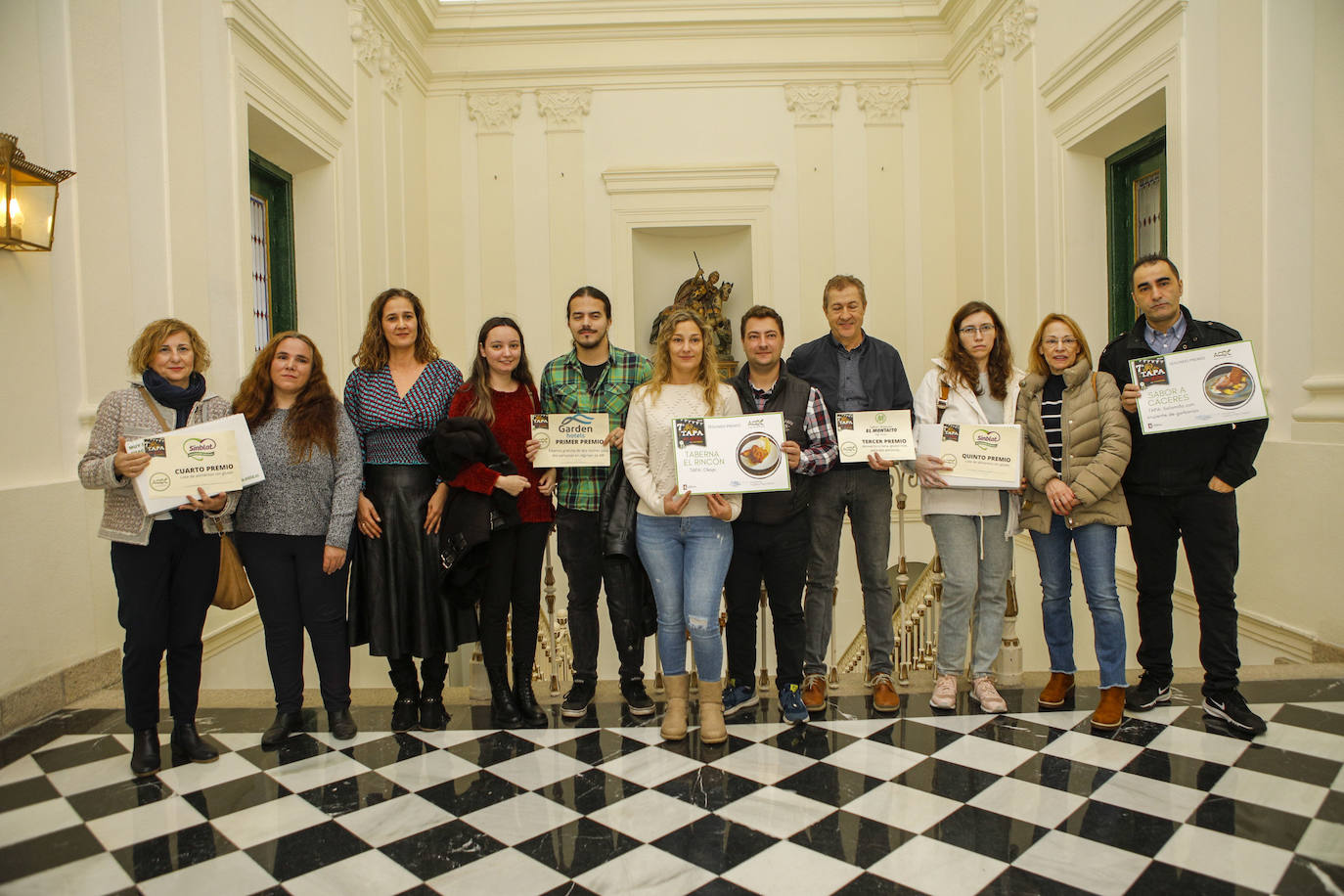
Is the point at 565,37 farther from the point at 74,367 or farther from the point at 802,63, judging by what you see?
the point at 74,367

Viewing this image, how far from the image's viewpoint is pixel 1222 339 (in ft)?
10.7

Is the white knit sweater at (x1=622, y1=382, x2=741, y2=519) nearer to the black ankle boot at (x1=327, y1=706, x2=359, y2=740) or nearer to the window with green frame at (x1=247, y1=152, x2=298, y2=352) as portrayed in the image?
the black ankle boot at (x1=327, y1=706, x2=359, y2=740)

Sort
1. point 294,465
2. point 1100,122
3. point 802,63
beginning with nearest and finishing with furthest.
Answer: point 294,465, point 1100,122, point 802,63

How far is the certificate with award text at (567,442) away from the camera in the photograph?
11.1 ft

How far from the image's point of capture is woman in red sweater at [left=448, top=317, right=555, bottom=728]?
3.36 m

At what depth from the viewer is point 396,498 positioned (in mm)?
3357

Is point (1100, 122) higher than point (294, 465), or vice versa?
point (1100, 122)

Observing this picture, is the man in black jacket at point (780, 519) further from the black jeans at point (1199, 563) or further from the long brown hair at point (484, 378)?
the black jeans at point (1199, 563)

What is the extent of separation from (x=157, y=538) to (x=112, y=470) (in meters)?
0.29

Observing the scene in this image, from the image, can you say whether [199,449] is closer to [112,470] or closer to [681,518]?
[112,470]

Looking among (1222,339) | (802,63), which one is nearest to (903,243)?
(802,63)

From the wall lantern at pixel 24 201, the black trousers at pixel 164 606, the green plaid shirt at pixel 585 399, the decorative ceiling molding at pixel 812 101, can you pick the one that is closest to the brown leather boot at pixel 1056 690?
the green plaid shirt at pixel 585 399

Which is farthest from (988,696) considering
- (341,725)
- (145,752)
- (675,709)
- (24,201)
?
(24,201)

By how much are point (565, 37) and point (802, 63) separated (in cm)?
263
